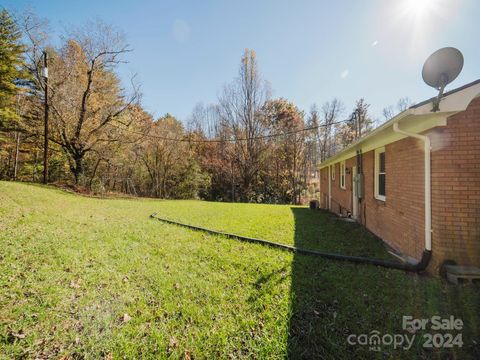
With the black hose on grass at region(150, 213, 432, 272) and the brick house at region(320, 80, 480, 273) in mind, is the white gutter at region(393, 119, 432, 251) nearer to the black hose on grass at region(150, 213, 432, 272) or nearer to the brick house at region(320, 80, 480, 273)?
the brick house at region(320, 80, 480, 273)

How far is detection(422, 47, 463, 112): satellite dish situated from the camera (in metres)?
3.54

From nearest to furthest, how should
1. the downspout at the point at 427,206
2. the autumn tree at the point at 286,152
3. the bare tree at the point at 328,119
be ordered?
the downspout at the point at 427,206 → the autumn tree at the point at 286,152 → the bare tree at the point at 328,119

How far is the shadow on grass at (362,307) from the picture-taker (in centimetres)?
225

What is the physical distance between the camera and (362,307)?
9.56 feet

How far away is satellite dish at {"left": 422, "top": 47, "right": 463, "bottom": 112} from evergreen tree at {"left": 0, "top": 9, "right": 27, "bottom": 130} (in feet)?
74.0

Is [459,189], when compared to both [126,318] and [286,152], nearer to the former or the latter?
[126,318]

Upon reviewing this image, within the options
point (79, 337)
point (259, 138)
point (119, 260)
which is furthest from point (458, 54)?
point (259, 138)

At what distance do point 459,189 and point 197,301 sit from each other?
4443 mm

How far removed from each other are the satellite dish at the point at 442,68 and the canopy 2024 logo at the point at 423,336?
2994 millimetres

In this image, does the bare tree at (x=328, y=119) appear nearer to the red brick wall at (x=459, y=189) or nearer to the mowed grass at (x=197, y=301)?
the mowed grass at (x=197, y=301)

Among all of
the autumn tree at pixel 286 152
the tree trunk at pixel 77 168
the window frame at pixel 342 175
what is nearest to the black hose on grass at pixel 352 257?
the window frame at pixel 342 175

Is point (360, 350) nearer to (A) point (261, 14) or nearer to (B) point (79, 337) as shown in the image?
(B) point (79, 337)

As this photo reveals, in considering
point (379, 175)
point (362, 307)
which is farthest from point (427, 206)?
point (379, 175)

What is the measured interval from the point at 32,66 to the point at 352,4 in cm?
1936
